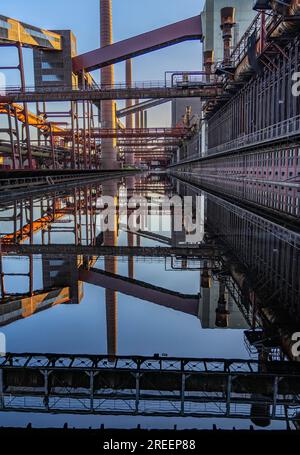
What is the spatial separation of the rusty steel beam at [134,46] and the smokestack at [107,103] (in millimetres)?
2881

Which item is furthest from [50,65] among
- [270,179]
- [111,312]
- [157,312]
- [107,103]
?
[157,312]

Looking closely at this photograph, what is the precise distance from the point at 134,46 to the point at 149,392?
141 feet

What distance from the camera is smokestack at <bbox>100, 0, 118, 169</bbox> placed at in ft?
140

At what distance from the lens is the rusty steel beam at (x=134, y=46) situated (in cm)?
3972

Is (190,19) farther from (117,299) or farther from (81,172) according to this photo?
(117,299)

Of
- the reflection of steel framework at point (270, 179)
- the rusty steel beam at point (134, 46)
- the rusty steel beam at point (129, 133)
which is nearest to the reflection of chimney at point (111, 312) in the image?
the reflection of steel framework at point (270, 179)

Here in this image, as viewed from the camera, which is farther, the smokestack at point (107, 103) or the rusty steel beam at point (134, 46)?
the smokestack at point (107, 103)

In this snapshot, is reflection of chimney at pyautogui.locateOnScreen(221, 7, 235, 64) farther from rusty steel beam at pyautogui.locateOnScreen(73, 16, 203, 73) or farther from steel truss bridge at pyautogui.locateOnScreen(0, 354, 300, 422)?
steel truss bridge at pyautogui.locateOnScreen(0, 354, 300, 422)

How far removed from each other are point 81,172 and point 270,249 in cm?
3071

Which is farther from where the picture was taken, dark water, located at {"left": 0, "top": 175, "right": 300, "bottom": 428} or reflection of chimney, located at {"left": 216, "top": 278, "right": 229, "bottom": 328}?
reflection of chimney, located at {"left": 216, "top": 278, "right": 229, "bottom": 328}

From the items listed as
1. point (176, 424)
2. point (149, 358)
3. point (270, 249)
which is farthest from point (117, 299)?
point (270, 249)

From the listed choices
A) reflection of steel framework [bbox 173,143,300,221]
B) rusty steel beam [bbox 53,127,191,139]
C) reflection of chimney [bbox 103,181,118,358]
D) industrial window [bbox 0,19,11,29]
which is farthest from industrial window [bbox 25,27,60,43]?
reflection of chimney [bbox 103,181,118,358]

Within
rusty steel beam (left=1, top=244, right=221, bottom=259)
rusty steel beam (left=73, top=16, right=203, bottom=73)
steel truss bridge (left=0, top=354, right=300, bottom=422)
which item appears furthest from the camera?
rusty steel beam (left=73, top=16, right=203, bottom=73)

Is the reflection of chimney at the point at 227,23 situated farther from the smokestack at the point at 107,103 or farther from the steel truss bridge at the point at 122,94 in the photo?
the smokestack at the point at 107,103
